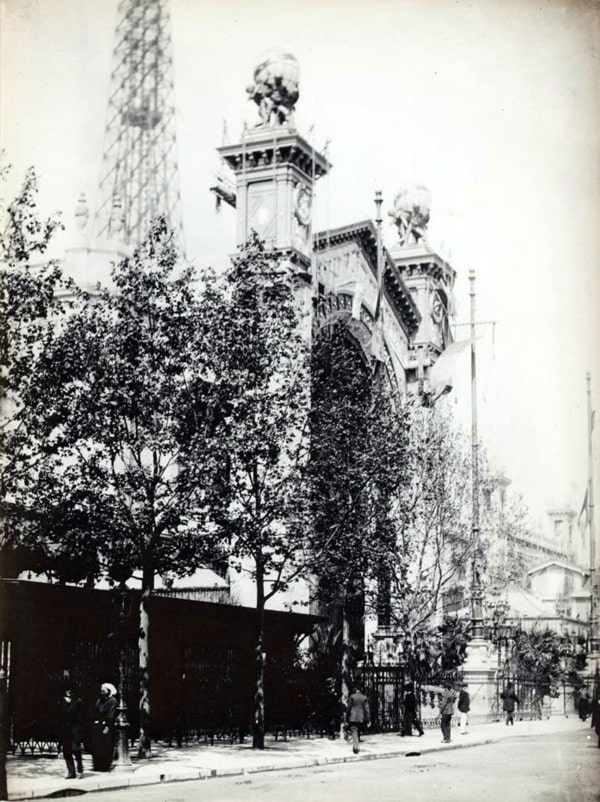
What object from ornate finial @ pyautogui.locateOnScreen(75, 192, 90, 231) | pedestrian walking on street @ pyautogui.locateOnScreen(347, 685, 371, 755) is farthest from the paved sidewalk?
ornate finial @ pyautogui.locateOnScreen(75, 192, 90, 231)

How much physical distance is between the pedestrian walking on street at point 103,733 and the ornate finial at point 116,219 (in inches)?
873

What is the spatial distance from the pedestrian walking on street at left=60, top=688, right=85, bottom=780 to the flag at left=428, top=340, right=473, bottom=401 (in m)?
27.1

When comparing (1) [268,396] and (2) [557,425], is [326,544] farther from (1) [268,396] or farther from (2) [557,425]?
(2) [557,425]

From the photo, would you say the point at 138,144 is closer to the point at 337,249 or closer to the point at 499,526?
the point at 337,249

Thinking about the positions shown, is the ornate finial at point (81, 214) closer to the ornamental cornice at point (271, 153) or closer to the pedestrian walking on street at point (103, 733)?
the ornamental cornice at point (271, 153)

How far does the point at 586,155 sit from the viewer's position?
2136 centimetres

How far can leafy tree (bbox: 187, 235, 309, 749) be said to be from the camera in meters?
25.6

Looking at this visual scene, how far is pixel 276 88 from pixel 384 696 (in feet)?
56.0

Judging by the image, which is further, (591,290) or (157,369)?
(157,369)

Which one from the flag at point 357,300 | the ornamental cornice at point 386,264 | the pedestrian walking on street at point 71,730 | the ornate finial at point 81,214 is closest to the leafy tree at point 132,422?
the pedestrian walking on street at point 71,730

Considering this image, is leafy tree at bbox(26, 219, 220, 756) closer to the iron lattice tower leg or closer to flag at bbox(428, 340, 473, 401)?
the iron lattice tower leg

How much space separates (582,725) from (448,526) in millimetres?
7701

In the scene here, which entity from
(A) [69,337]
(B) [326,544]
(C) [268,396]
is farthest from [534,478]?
(A) [69,337]

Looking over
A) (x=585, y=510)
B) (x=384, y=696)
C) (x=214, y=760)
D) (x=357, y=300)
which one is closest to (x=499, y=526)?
(x=357, y=300)
